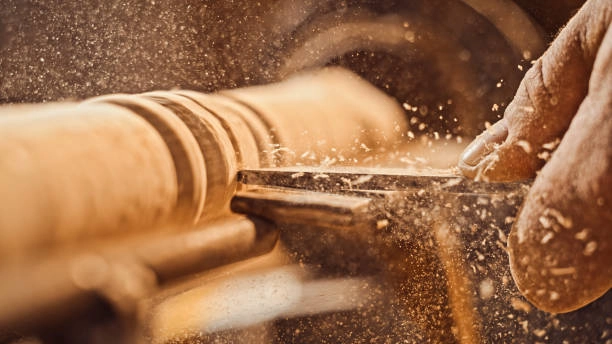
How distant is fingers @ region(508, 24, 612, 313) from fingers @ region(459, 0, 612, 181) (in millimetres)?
66

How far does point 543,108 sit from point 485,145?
4.5 inches

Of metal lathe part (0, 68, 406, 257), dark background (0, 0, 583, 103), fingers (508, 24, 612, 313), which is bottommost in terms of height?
fingers (508, 24, 612, 313)

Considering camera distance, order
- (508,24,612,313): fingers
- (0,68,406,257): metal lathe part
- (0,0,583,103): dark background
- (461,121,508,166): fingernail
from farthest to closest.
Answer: (0,0,583,103): dark background → (461,121,508,166): fingernail → (508,24,612,313): fingers → (0,68,406,257): metal lathe part

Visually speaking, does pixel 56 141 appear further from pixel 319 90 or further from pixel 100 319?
pixel 319 90

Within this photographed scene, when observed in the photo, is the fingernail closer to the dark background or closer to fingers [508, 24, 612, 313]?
fingers [508, 24, 612, 313]

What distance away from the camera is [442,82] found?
1649 millimetres

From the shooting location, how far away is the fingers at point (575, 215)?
2.57ft

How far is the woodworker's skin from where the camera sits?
792mm

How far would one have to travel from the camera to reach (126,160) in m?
0.76

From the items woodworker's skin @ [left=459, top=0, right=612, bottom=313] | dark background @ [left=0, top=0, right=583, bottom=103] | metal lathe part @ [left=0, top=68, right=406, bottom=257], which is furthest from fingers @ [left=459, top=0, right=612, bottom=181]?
dark background @ [left=0, top=0, right=583, bottom=103]

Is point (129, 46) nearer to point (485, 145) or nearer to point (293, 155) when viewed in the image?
point (293, 155)

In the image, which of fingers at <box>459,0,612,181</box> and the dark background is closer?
fingers at <box>459,0,612,181</box>

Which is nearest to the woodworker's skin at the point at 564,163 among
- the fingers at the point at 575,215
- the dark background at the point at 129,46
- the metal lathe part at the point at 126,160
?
the fingers at the point at 575,215

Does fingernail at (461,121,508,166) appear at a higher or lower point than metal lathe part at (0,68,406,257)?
lower
